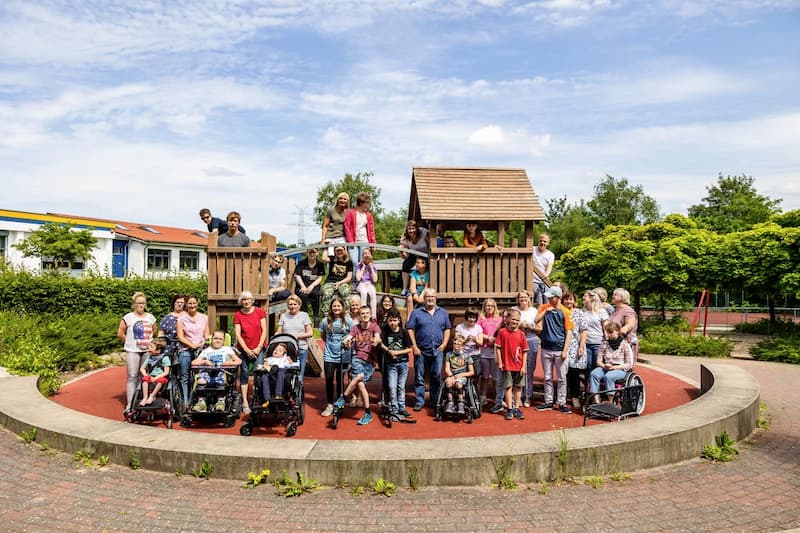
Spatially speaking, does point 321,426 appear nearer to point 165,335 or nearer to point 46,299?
point 165,335

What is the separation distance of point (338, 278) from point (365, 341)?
212 centimetres

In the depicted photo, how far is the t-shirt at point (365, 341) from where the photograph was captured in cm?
840

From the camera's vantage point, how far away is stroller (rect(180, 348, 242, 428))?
8.02m

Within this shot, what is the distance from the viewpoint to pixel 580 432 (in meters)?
6.93

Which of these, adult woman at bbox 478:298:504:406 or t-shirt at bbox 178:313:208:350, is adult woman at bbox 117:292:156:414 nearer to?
t-shirt at bbox 178:313:208:350

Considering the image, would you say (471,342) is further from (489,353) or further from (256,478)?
(256,478)

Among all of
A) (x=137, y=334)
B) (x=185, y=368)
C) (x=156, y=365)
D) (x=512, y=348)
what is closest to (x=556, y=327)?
(x=512, y=348)

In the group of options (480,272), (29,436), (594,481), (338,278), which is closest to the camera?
(594,481)

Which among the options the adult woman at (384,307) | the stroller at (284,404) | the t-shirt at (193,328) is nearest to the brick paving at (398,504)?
the stroller at (284,404)

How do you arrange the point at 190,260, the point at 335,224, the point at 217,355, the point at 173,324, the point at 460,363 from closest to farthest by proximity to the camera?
the point at 217,355, the point at 460,363, the point at 173,324, the point at 335,224, the point at 190,260

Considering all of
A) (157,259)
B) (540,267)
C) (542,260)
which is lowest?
→ (540,267)

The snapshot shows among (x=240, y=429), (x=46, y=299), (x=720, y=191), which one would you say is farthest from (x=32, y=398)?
(x=720, y=191)

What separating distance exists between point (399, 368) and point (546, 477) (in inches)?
109

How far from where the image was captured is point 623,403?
8.36m
